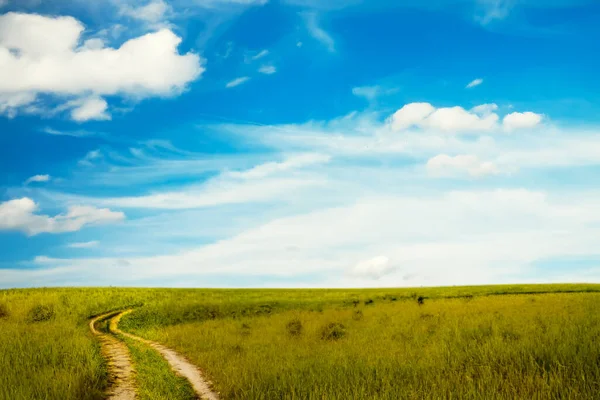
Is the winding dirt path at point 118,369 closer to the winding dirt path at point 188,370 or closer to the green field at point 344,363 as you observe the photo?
the green field at point 344,363

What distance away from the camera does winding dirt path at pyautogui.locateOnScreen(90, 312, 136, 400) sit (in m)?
12.8

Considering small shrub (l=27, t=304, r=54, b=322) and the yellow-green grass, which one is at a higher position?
the yellow-green grass

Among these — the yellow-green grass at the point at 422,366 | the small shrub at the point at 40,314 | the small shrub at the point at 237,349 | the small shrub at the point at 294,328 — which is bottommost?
the small shrub at the point at 40,314

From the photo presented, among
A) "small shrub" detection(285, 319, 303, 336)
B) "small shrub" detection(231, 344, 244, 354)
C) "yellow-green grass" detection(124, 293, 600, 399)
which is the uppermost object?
"yellow-green grass" detection(124, 293, 600, 399)

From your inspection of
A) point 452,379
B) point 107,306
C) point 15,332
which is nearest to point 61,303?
point 107,306

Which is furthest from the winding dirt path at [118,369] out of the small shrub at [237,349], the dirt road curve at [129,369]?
the small shrub at [237,349]

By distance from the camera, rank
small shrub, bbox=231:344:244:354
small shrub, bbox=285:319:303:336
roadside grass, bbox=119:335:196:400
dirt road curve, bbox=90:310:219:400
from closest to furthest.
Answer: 1. roadside grass, bbox=119:335:196:400
2. dirt road curve, bbox=90:310:219:400
3. small shrub, bbox=231:344:244:354
4. small shrub, bbox=285:319:303:336

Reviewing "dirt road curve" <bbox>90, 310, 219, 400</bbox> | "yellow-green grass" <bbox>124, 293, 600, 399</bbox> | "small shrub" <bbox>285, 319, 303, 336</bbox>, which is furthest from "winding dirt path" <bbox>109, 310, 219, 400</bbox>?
"small shrub" <bbox>285, 319, 303, 336</bbox>

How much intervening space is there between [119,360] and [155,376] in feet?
12.9

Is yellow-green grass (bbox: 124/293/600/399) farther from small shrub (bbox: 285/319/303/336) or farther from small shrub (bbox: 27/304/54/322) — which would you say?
small shrub (bbox: 27/304/54/322)

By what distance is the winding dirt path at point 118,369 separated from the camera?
12.8m

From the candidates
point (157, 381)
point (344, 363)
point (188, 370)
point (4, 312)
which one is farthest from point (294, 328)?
point (4, 312)

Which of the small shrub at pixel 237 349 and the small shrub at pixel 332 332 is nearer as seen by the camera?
the small shrub at pixel 237 349

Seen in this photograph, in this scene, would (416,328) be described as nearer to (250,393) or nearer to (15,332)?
(250,393)
